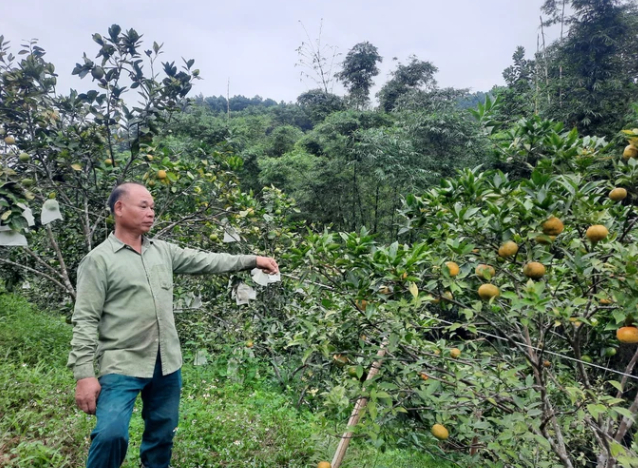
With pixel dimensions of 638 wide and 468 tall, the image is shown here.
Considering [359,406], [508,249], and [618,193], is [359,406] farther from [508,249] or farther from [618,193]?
[618,193]

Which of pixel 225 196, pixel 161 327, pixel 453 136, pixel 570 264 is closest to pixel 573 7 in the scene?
pixel 453 136

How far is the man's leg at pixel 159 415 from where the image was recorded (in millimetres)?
1530

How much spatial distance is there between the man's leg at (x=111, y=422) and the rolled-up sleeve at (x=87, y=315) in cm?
8

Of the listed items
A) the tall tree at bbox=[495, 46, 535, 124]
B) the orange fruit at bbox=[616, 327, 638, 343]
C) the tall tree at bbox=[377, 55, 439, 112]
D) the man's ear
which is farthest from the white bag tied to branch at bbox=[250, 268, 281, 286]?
the tall tree at bbox=[377, 55, 439, 112]

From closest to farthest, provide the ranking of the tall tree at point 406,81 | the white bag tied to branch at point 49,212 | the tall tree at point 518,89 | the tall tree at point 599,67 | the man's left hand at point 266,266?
1. the man's left hand at point 266,266
2. the white bag tied to branch at point 49,212
3. the tall tree at point 599,67
4. the tall tree at point 518,89
5. the tall tree at point 406,81

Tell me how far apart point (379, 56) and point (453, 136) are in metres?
5.90

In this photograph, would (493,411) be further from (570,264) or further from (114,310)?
(114,310)

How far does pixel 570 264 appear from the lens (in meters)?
1.18

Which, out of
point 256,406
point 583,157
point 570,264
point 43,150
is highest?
point 43,150

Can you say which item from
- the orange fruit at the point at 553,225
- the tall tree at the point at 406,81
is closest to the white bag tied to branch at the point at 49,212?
the orange fruit at the point at 553,225

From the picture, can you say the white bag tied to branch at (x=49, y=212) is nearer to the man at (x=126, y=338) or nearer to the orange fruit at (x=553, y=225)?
the man at (x=126, y=338)

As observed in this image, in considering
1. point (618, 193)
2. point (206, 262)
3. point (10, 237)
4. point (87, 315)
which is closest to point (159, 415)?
point (87, 315)

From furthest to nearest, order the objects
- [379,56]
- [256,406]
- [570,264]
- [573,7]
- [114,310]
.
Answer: [379,56] → [573,7] → [256,406] → [114,310] → [570,264]

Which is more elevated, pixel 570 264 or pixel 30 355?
pixel 570 264
